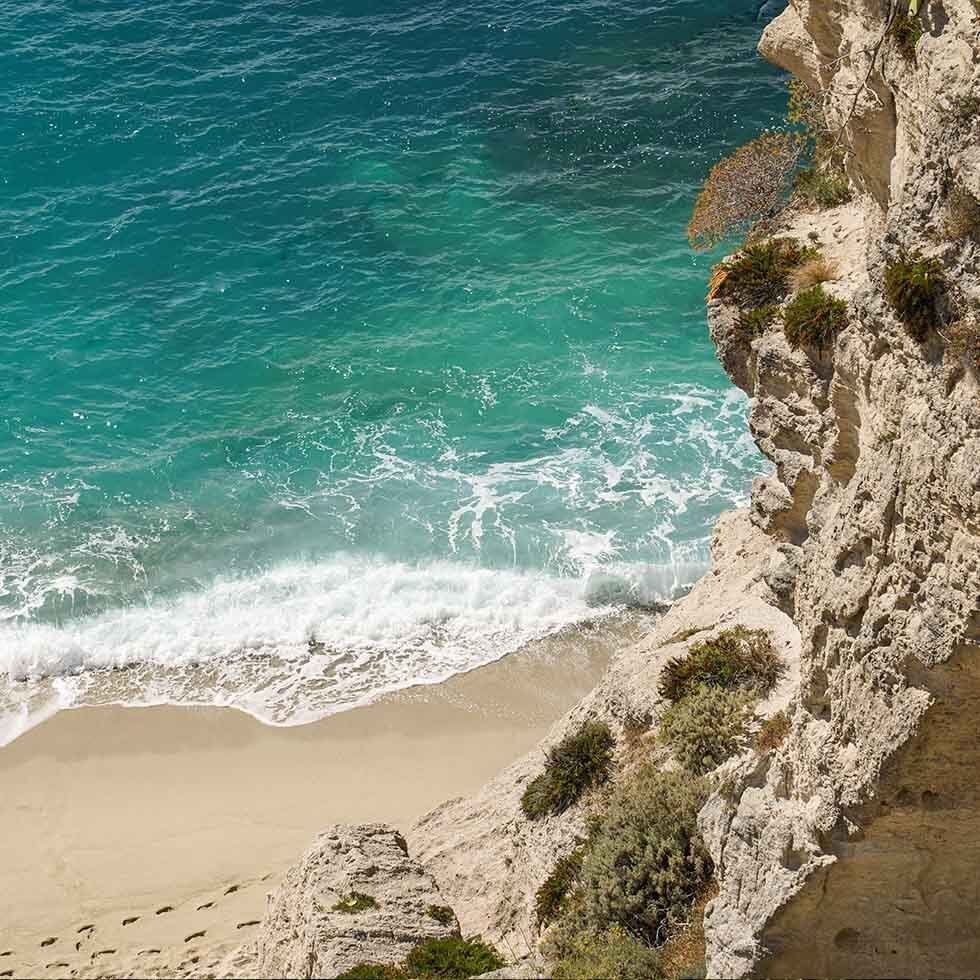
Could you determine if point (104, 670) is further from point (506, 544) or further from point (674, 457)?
point (674, 457)

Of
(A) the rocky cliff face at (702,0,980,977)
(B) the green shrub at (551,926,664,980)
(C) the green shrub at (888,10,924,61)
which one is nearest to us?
(A) the rocky cliff face at (702,0,980,977)

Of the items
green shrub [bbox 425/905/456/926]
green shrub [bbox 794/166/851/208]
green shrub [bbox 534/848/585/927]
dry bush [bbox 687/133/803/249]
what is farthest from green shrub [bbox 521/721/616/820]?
green shrub [bbox 794/166/851/208]

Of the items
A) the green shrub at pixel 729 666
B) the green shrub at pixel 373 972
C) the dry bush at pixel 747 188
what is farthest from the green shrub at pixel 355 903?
the dry bush at pixel 747 188

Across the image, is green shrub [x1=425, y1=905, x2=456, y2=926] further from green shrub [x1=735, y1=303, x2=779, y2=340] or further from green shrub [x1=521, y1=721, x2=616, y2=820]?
green shrub [x1=735, y1=303, x2=779, y2=340]

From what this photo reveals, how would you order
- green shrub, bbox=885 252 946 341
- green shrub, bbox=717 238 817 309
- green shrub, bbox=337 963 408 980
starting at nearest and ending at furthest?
green shrub, bbox=885 252 946 341
green shrub, bbox=337 963 408 980
green shrub, bbox=717 238 817 309

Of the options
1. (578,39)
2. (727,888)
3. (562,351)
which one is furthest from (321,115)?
(727,888)

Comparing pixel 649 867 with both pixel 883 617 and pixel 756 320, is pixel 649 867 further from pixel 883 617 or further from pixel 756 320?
pixel 756 320
